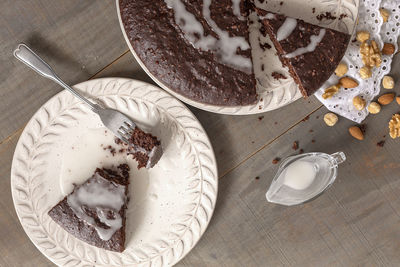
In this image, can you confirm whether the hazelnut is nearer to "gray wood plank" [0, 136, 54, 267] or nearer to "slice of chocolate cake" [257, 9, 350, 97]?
"slice of chocolate cake" [257, 9, 350, 97]

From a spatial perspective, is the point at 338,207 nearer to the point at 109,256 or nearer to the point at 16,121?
the point at 109,256

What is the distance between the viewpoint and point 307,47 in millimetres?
2096

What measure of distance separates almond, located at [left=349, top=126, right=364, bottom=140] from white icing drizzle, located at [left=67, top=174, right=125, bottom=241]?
4.80 feet

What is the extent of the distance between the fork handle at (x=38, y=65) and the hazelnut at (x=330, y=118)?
1.40 metres

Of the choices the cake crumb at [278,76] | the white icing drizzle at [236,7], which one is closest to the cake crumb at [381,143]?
the cake crumb at [278,76]

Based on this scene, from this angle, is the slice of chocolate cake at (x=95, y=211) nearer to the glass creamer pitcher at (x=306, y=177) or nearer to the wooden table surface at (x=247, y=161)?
the wooden table surface at (x=247, y=161)

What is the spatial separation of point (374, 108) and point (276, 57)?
27.7 inches

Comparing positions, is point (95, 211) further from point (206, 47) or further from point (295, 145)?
point (295, 145)

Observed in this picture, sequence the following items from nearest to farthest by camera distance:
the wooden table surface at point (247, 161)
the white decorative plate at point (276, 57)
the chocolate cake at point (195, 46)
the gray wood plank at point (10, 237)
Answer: the chocolate cake at point (195, 46) < the white decorative plate at point (276, 57) < the wooden table surface at point (247, 161) < the gray wood plank at point (10, 237)

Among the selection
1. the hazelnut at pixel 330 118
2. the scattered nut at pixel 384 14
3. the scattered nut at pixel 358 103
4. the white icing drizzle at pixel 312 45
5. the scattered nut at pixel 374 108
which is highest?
the white icing drizzle at pixel 312 45

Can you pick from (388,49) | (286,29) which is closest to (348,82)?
(388,49)

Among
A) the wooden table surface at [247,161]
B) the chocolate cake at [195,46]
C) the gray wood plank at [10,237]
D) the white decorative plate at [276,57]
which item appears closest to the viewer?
the chocolate cake at [195,46]

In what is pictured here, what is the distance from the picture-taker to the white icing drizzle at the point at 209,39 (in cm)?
202

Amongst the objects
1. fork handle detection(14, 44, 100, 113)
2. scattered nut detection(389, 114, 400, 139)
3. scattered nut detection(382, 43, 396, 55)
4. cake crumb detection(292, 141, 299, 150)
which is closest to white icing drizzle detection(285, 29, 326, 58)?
scattered nut detection(382, 43, 396, 55)
